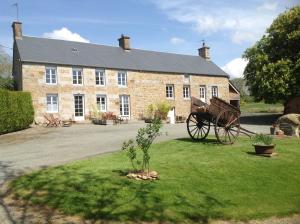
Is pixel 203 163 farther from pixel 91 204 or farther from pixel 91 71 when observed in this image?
pixel 91 71

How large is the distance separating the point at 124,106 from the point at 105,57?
206 inches

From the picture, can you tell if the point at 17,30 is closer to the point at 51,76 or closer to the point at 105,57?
the point at 51,76

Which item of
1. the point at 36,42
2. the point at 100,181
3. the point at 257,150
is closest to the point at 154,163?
the point at 100,181

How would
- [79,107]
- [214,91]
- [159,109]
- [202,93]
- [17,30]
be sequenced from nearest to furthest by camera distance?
[79,107] < [17,30] < [159,109] < [202,93] < [214,91]

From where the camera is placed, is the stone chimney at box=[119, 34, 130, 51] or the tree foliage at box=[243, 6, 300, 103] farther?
the stone chimney at box=[119, 34, 130, 51]

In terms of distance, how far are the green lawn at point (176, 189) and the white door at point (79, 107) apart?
66.2 feet

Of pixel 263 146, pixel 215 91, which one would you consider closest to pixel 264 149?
pixel 263 146

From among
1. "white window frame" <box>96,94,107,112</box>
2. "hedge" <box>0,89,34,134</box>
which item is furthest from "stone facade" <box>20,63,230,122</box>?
"hedge" <box>0,89,34,134</box>

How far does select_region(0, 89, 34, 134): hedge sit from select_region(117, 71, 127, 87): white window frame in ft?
31.2

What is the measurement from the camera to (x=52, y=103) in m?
31.4

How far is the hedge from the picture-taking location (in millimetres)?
24141

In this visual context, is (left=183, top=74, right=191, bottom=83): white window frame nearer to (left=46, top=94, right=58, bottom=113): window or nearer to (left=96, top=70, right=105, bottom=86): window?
(left=96, top=70, right=105, bottom=86): window

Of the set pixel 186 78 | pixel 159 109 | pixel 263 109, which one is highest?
pixel 186 78

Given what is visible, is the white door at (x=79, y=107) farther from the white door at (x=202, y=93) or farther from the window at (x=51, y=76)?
the white door at (x=202, y=93)
